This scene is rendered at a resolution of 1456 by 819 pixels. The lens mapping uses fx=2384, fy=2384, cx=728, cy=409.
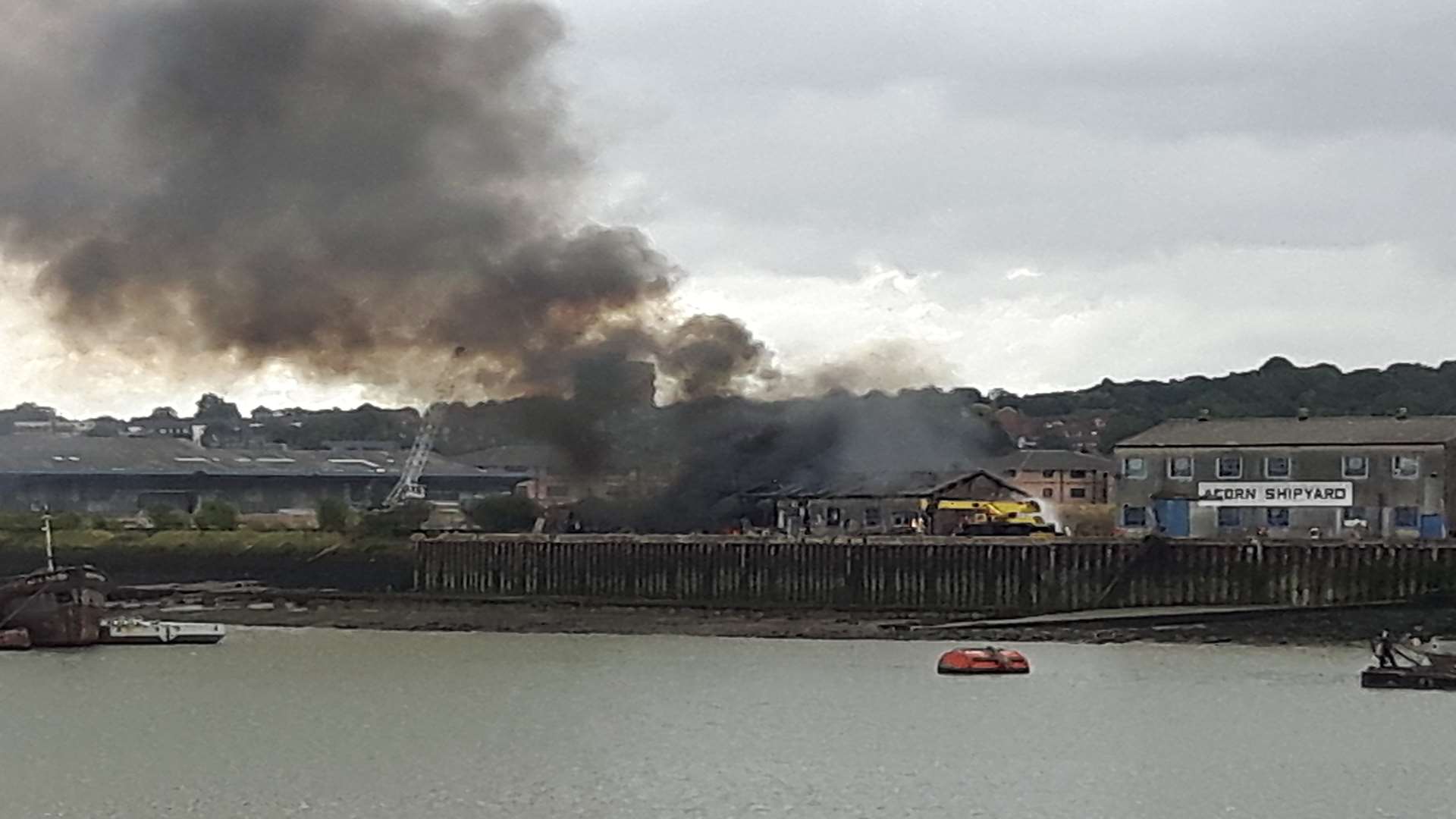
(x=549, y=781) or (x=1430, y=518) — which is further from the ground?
(x=1430, y=518)

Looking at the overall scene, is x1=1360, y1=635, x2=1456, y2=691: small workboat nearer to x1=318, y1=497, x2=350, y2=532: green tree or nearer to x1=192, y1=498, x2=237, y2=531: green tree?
x1=318, y1=497, x2=350, y2=532: green tree

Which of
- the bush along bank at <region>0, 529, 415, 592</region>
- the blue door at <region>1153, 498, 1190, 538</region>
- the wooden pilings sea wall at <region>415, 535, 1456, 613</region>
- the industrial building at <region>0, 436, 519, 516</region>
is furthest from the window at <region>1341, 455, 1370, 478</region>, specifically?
the industrial building at <region>0, 436, 519, 516</region>

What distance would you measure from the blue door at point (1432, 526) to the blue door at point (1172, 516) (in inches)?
374

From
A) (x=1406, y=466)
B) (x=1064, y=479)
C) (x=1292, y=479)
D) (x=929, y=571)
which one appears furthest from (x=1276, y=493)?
(x=1064, y=479)

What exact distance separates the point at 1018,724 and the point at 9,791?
23191mm

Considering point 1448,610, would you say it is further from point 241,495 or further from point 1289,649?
point 241,495

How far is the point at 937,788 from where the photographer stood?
155 ft

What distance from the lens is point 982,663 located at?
68.6 meters

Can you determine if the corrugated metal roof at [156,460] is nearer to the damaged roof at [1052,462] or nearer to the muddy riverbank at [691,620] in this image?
the damaged roof at [1052,462]

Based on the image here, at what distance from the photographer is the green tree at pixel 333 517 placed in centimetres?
10681

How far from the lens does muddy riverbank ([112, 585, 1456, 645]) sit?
78125 mm

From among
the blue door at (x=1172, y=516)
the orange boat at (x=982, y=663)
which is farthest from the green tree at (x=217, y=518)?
the orange boat at (x=982, y=663)

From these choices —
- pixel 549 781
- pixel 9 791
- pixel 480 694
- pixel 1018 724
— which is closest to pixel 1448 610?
pixel 1018 724

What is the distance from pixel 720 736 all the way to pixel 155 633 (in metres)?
35.2
